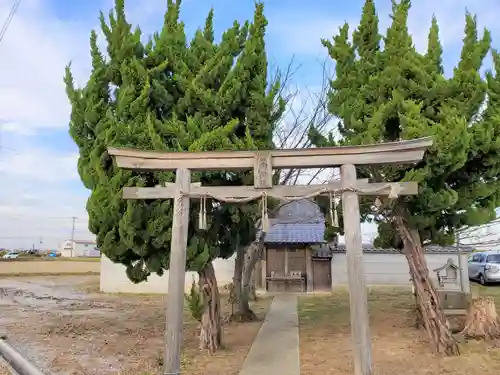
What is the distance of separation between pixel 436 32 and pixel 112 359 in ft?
26.7

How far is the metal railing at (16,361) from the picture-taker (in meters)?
6.48

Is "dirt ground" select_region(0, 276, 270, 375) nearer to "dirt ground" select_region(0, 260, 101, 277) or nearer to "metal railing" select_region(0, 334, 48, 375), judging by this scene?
"metal railing" select_region(0, 334, 48, 375)

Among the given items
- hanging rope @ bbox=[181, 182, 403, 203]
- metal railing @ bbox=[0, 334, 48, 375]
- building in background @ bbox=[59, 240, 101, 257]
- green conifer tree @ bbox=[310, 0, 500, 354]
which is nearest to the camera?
hanging rope @ bbox=[181, 182, 403, 203]

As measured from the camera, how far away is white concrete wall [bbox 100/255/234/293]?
19.5m

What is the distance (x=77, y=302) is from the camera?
52.3ft

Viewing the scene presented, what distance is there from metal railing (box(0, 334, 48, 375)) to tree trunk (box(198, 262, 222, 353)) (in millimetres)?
2729

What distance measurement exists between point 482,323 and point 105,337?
7.53m

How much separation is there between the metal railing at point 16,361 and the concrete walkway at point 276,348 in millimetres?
3194

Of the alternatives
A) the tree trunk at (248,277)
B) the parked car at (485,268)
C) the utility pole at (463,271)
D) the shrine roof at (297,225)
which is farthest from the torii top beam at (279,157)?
the parked car at (485,268)

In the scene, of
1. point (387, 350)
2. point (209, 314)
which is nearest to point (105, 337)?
point (209, 314)

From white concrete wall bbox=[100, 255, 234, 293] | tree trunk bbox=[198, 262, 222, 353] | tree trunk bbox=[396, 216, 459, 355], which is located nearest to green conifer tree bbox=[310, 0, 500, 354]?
tree trunk bbox=[396, 216, 459, 355]

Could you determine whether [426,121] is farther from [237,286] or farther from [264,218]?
[237,286]

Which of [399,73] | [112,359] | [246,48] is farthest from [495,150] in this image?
[112,359]

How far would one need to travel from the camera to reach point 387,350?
7.72m
